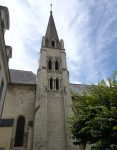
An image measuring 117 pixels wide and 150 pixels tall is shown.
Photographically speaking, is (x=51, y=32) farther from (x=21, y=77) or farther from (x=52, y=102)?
Answer: (x=52, y=102)

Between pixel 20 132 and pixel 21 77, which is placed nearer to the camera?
pixel 20 132

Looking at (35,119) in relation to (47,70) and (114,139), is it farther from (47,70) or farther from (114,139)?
(114,139)

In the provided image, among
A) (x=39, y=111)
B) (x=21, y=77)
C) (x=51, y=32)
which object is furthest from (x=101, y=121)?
(x=51, y=32)

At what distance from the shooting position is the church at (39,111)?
40.2 ft

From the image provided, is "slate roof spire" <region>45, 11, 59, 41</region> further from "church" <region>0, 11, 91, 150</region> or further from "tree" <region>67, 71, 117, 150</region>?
"tree" <region>67, 71, 117, 150</region>

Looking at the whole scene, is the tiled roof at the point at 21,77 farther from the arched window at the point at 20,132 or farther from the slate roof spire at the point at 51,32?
the slate roof spire at the point at 51,32

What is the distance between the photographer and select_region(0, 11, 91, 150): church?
12.2 meters

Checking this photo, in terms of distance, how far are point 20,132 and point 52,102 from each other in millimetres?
5097

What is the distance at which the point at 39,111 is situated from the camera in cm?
1380

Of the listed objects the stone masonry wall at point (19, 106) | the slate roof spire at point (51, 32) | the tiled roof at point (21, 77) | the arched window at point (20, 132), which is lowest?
the arched window at point (20, 132)

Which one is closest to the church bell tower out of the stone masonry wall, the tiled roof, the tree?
the stone masonry wall

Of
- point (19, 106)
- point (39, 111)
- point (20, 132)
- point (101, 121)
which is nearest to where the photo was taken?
point (101, 121)

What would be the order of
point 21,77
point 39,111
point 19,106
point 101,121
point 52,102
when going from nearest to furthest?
point 101,121 < point 39,111 < point 19,106 < point 52,102 < point 21,77

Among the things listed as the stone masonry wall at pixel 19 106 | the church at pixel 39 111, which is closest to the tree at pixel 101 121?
the church at pixel 39 111
